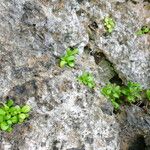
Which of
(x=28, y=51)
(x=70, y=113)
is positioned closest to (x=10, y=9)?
(x=28, y=51)

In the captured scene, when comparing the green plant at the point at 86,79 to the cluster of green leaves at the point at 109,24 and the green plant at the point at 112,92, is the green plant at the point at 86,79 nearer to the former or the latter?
the green plant at the point at 112,92

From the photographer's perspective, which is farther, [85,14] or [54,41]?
[85,14]

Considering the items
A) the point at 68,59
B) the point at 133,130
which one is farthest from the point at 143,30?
the point at 68,59

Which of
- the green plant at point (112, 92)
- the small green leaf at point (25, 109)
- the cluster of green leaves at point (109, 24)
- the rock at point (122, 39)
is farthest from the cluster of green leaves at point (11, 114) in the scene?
the cluster of green leaves at point (109, 24)

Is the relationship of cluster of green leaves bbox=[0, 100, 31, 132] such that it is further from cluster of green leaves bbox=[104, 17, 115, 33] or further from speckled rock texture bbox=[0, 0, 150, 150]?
cluster of green leaves bbox=[104, 17, 115, 33]

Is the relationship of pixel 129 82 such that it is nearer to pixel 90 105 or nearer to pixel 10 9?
pixel 90 105

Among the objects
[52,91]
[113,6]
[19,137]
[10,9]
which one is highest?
[113,6]
